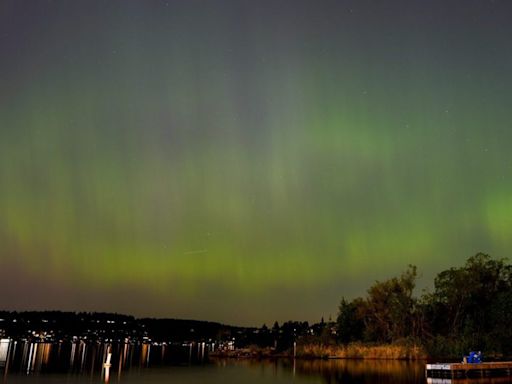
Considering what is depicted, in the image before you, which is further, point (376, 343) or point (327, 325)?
point (327, 325)

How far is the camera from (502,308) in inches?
3295

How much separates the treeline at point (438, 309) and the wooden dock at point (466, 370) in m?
27.1

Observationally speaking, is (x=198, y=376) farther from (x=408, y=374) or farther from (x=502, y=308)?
(x=502, y=308)

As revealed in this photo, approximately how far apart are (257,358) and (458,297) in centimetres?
3734

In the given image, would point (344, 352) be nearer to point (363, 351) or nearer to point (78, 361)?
point (363, 351)

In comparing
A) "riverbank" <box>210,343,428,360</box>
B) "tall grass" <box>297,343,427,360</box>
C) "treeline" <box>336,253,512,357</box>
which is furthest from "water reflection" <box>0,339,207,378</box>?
"treeline" <box>336,253,512,357</box>

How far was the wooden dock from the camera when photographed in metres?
52.7

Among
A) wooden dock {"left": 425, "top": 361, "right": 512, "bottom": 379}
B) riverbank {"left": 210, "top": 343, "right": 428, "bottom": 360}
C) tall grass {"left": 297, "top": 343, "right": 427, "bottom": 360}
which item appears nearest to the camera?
wooden dock {"left": 425, "top": 361, "right": 512, "bottom": 379}

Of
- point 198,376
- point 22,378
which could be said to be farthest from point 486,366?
point 22,378

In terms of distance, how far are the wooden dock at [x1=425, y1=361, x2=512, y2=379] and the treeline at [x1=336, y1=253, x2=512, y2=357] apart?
2708cm

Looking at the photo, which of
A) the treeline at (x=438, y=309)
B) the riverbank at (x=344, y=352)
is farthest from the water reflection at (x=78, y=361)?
the treeline at (x=438, y=309)

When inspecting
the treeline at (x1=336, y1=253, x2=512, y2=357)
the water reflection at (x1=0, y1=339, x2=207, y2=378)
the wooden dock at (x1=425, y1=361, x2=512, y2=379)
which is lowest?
the water reflection at (x1=0, y1=339, x2=207, y2=378)

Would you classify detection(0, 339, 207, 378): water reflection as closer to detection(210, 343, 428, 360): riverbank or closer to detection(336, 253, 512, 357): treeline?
detection(210, 343, 428, 360): riverbank

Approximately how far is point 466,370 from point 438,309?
136 ft
